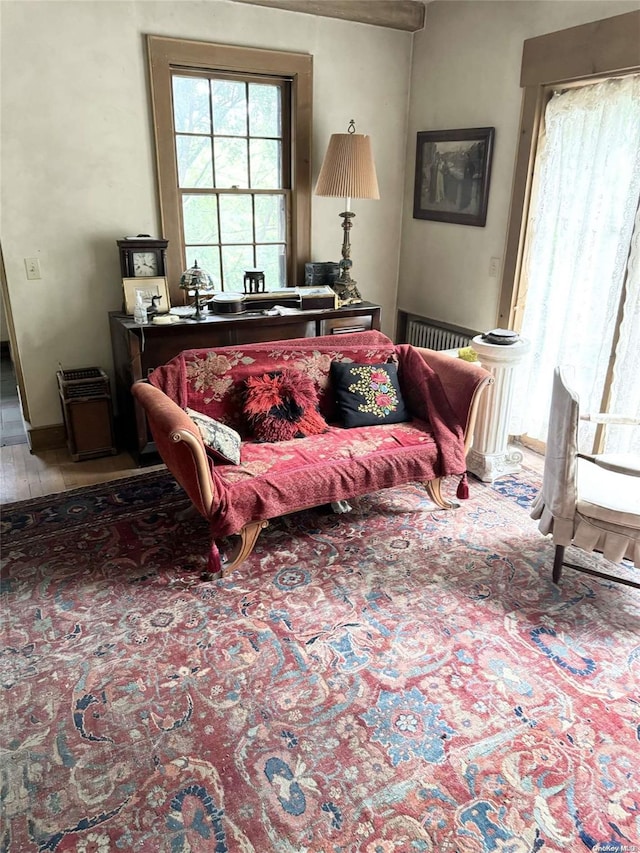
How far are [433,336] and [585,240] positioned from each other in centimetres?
131

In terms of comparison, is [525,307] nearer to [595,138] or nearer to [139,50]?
[595,138]

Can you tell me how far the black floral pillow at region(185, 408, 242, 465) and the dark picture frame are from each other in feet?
7.29

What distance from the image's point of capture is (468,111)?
3816 mm

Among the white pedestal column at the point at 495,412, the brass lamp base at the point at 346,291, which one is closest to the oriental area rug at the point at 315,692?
the white pedestal column at the point at 495,412

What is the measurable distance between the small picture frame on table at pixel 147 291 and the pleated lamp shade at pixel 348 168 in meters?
1.16

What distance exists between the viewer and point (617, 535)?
2305mm

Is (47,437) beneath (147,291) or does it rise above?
beneath

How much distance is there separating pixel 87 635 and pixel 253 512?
0.74 metres

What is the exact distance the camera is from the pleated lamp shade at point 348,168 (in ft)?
12.3

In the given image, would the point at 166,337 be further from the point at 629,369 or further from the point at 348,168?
the point at 629,369

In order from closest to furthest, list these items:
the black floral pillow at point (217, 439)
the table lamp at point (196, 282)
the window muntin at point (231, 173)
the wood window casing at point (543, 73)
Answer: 1. the black floral pillow at point (217, 439)
2. the wood window casing at point (543, 73)
3. the table lamp at point (196, 282)
4. the window muntin at point (231, 173)

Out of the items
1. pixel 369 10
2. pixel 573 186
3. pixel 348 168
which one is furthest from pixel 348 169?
pixel 573 186

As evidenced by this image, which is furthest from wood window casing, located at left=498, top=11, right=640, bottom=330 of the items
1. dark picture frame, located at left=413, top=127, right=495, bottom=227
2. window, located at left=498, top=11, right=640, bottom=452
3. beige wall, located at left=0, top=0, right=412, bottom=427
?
beige wall, located at left=0, top=0, right=412, bottom=427

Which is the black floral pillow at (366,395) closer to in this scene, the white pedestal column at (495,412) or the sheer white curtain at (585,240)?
the white pedestal column at (495,412)
